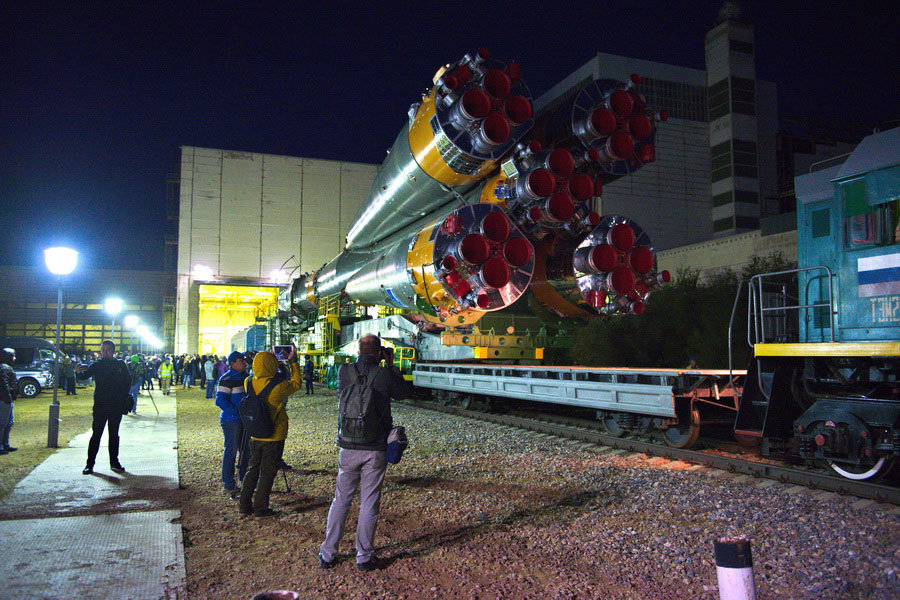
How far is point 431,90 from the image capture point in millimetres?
9359

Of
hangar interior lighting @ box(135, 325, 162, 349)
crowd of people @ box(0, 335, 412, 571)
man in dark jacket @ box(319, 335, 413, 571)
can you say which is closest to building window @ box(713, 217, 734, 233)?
crowd of people @ box(0, 335, 412, 571)

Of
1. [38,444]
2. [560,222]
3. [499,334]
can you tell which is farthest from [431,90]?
[38,444]

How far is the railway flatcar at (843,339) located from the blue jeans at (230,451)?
214 inches

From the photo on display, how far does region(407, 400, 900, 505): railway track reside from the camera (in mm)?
5191

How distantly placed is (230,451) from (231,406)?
472 mm

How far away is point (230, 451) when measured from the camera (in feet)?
20.2

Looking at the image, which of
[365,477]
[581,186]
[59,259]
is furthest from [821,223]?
[59,259]

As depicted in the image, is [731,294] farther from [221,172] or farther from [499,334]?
[221,172]

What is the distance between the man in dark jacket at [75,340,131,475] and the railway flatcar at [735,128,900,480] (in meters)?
7.32

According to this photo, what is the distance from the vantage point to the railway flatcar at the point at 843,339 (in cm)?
528

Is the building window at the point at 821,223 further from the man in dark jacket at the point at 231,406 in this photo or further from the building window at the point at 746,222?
the building window at the point at 746,222

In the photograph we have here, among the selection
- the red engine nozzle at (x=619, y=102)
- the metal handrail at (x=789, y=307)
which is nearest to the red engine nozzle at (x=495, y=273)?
the red engine nozzle at (x=619, y=102)

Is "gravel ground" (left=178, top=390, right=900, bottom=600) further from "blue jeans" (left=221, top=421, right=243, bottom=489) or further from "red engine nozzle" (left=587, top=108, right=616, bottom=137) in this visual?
"red engine nozzle" (left=587, top=108, right=616, bottom=137)

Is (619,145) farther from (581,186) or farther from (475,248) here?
(475,248)
